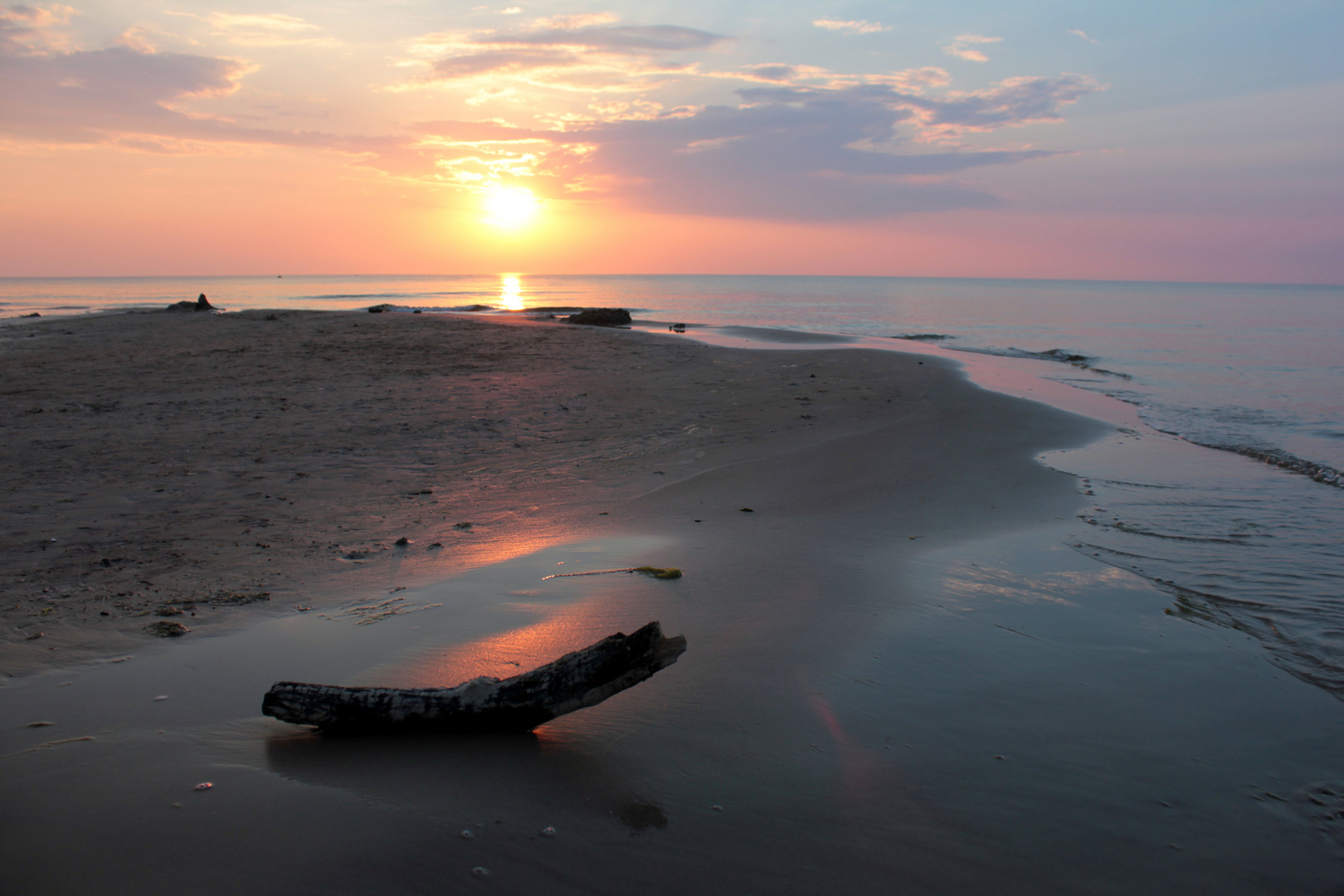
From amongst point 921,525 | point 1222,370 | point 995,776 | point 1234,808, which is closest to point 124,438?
point 921,525

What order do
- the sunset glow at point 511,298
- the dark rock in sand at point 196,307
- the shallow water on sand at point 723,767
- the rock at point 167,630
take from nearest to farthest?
the shallow water on sand at point 723,767 → the rock at point 167,630 → the dark rock in sand at point 196,307 → the sunset glow at point 511,298

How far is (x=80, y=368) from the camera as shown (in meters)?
12.3

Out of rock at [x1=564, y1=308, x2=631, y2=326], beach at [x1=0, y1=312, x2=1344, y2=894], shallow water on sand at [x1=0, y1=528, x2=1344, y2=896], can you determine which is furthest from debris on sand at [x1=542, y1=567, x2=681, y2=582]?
rock at [x1=564, y1=308, x2=631, y2=326]

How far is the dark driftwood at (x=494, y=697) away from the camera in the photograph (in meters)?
2.36

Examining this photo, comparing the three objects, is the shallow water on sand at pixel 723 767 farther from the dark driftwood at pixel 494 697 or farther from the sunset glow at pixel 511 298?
the sunset glow at pixel 511 298

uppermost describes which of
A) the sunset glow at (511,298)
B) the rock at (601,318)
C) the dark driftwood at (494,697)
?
the sunset glow at (511,298)

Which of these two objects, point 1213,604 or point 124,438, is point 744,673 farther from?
point 124,438

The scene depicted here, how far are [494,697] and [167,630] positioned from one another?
7.15 feet

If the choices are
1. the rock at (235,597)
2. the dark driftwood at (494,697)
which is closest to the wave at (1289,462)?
the dark driftwood at (494,697)

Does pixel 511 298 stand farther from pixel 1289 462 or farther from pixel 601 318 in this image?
pixel 1289 462

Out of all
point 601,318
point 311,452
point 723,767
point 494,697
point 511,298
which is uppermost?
point 511,298

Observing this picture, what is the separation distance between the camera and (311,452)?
732cm

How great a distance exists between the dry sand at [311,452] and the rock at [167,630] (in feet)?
0.19

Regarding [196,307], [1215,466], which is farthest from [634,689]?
[196,307]
